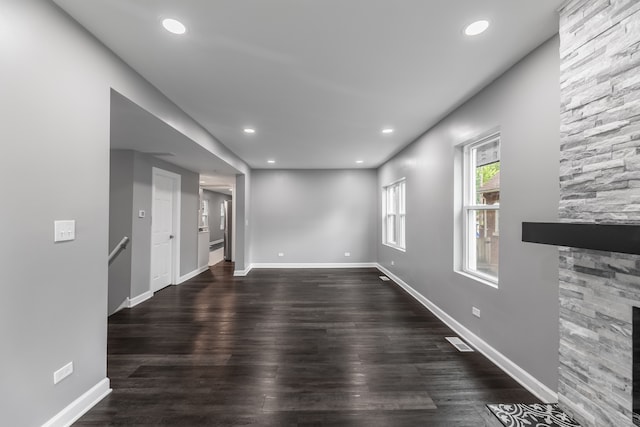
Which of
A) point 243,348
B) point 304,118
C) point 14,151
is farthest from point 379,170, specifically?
point 14,151

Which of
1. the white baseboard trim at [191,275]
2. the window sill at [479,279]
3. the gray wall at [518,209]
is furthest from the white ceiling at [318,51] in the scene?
the white baseboard trim at [191,275]

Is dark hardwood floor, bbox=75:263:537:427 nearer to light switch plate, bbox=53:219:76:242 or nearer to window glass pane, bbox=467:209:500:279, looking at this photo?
window glass pane, bbox=467:209:500:279

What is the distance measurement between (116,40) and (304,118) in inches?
78.5

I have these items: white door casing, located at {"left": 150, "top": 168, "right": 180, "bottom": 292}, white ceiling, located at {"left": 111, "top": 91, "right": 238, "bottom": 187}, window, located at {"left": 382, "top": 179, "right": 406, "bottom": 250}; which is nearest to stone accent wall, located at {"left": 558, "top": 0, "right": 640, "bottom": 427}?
white ceiling, located at {"left": 111, "top": 91, "right": 238, "bottom": 187}

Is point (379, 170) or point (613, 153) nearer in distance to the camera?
point (613, 153)

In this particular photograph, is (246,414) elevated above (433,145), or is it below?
below

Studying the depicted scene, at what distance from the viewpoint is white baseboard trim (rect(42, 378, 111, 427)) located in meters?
1.69

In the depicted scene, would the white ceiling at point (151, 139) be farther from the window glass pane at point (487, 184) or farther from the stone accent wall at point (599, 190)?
the window glass pane at point (487, 184)

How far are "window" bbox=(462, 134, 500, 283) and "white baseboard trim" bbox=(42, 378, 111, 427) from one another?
3.50 metres

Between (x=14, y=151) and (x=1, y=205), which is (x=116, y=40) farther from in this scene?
(x=1, y=205)

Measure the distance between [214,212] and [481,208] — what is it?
1177 centimetres

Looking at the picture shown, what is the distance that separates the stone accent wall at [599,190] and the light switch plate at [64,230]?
3.16 metres

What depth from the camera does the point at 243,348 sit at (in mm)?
2842

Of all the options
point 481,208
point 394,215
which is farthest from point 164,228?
point 481,208
